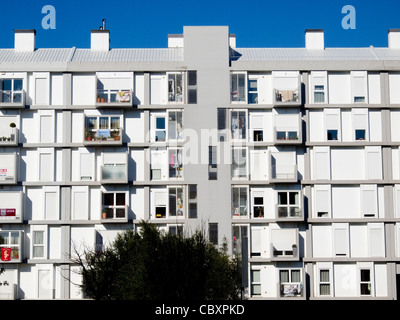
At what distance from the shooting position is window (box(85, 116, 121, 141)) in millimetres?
47312

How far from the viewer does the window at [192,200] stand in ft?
154

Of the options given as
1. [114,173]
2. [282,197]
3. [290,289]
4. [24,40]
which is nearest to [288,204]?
[282,197]

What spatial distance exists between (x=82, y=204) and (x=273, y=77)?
1693 centimetres

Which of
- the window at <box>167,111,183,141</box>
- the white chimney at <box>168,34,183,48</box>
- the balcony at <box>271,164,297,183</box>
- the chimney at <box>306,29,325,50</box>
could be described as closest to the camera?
the balcony at <box>271,164,297,183</box>

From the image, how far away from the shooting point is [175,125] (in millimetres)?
48125

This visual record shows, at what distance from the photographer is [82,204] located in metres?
47.2

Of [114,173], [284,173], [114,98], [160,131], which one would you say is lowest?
[284,173]

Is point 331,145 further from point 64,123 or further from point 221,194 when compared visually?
point 64,123

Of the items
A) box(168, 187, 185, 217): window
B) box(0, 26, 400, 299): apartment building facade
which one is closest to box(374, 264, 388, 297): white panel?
box(0, 26, 400, 299): apartment building facade

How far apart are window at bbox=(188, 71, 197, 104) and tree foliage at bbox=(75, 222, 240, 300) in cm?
1281

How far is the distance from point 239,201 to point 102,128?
11.4 meters

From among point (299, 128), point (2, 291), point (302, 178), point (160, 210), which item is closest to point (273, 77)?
point (299, 128)

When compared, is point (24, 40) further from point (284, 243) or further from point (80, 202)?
point (284, 243)

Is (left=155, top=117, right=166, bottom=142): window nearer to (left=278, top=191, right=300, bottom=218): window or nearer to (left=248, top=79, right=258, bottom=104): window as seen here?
(left=248, top=79, right=258, bottom=104): window
